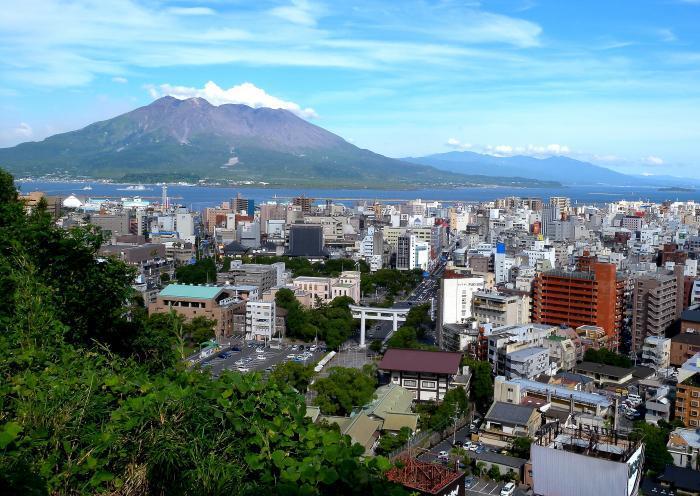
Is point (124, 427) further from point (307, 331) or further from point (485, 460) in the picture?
point (307, 331)

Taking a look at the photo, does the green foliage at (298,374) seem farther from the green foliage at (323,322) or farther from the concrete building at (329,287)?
the concrete building at (329,287)

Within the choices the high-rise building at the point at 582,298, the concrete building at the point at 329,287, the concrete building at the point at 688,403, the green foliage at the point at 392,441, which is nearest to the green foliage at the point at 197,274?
the concrete building at the point at 329,287

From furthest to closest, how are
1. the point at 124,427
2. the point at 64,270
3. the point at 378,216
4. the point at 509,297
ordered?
1. the point at 378,216
2. the point at 509,297
3. the point at 64,270
4. the point at 124,427

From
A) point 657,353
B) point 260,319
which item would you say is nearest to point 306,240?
point 260,319

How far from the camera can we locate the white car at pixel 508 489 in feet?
20.0

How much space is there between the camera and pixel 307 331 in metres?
12.4

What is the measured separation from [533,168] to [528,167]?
7.02 ft

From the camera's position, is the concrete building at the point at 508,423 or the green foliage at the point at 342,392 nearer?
the concrete building at the point at 508,423

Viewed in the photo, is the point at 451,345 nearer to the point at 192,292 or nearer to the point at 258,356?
the point at 258,356

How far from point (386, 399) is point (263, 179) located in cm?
6169

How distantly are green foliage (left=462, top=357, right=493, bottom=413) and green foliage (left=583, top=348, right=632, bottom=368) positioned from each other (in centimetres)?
247

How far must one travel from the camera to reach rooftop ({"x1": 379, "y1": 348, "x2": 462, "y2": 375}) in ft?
28.0

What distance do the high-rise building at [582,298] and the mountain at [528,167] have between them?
120 meters

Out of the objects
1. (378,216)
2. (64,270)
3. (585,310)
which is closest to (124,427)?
(64,270)
